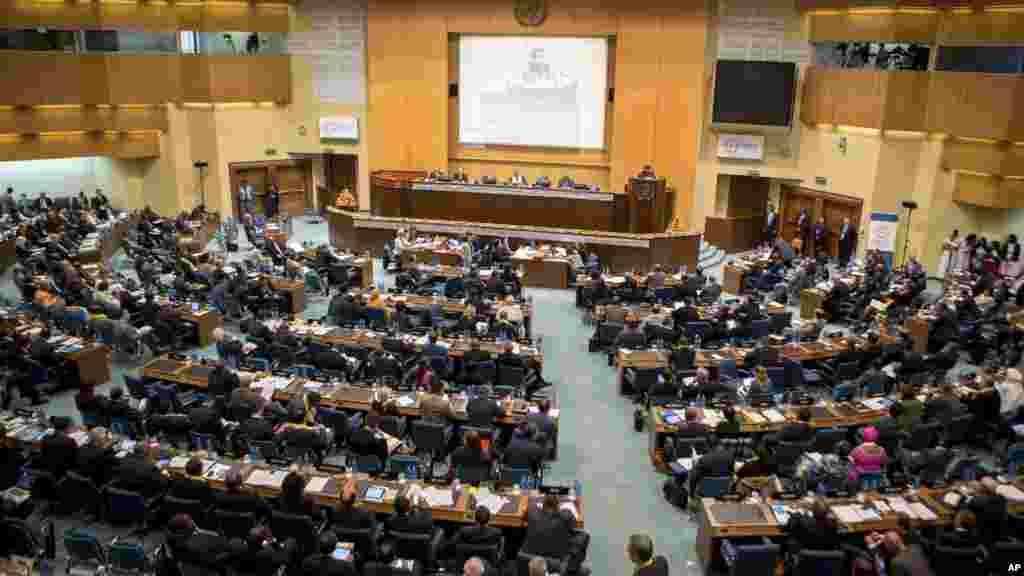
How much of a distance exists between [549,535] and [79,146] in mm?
24166

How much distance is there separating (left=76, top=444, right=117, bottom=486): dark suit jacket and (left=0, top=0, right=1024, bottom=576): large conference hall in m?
0.06

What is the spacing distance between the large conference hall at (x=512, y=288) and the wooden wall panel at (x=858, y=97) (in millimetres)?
110

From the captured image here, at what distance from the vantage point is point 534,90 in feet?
88.4

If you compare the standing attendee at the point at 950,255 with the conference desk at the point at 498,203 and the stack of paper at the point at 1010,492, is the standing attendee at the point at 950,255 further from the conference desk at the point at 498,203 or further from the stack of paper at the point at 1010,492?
the stack of paper at the point at 1010,492

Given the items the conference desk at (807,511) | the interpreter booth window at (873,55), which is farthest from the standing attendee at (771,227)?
the conference desk at (807,511)

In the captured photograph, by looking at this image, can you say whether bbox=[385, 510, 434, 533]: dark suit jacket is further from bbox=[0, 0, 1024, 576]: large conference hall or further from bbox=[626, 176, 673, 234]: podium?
bbox=[626, 176, 673, 234]: podium

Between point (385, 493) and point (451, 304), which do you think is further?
point (451, 304)

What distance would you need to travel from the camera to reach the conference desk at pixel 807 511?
27.9 ft

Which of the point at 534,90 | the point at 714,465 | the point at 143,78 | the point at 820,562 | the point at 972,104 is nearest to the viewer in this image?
the point at 820,562

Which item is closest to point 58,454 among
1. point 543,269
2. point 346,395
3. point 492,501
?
point 346,395

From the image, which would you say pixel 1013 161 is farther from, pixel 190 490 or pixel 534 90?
pixel 190 490

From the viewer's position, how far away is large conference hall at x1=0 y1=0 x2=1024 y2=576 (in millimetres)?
8734

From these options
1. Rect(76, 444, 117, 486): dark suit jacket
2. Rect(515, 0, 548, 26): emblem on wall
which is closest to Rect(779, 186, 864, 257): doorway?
Rect(515, 0, 548, 26): emblem on wall

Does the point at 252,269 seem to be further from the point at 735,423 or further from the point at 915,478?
the point at 915,478
